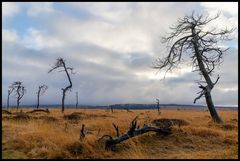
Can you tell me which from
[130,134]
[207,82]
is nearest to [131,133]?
[130,134]

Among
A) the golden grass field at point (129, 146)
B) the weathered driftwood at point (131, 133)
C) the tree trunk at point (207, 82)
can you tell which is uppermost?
the tree trunk at point (207, 82)

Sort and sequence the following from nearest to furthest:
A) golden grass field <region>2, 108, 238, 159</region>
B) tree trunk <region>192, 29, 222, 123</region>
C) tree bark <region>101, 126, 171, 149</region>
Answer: golden grass field <region>2, 108, 238, 159</region> → tree bark <region>101, 126, 171, 149</region> → tree trunk <region>192, 29, 222, 123</region>

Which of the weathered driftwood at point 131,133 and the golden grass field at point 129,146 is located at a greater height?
the weathered driftwood at point 131,133

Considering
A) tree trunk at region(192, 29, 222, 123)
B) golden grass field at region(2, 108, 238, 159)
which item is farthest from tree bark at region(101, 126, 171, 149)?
tree trunk at region(192, 29, 222, 123)

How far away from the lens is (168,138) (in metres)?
10.6

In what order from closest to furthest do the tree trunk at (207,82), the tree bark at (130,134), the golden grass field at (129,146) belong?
1. the golden grass field at (129,146)
2. the tree bark at (130,134)
3. the tree trunk at (207,82)

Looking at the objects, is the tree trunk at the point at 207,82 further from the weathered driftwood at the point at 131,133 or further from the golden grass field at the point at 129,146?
the weathered driftwood at the point at 131,133

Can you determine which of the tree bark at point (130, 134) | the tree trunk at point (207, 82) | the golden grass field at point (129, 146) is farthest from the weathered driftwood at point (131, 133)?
the tree trunk at point (207, 82)

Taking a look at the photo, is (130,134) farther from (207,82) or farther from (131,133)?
(207,82)

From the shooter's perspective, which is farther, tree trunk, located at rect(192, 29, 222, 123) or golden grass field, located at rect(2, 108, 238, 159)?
tree trunk, located at rect(192, 29, 222, 123)

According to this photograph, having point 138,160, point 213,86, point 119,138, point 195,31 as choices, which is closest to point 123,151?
point 119,138

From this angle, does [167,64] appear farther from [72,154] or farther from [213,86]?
[72,154]

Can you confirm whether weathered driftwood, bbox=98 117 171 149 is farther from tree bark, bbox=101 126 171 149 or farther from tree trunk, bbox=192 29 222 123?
tree trunk, bbox=192 29 222 123

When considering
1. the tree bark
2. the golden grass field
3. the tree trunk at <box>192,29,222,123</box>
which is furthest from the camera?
the tree trunk at <box>192,29,222,123</box>
